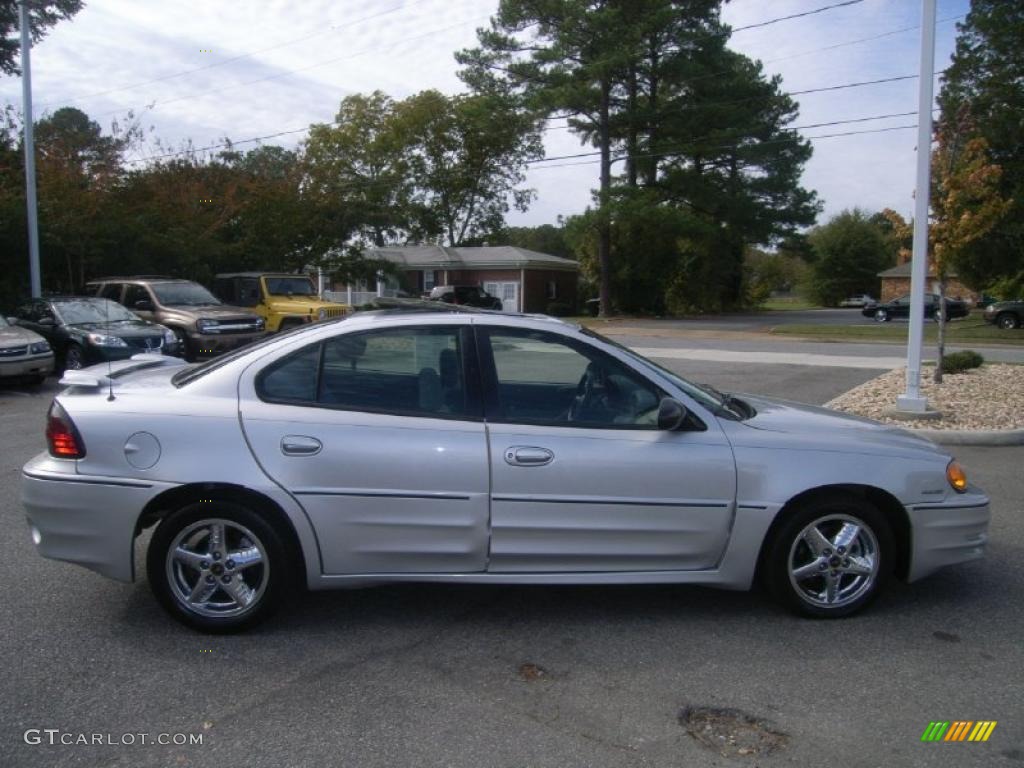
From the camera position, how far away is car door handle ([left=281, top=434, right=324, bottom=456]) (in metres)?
4.14

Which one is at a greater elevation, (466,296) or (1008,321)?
(466,296)

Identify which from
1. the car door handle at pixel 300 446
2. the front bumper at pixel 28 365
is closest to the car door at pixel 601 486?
the car door handle at pixel 300 446

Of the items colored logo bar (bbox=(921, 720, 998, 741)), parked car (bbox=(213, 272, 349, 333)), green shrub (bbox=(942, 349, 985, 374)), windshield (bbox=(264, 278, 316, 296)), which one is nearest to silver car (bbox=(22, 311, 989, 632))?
colored logo bar (bbox=(921, 720, 998, 741))

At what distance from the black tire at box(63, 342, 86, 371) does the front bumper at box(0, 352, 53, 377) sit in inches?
60.5

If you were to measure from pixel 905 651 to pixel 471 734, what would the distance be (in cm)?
218

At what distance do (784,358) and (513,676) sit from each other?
17.8 meters

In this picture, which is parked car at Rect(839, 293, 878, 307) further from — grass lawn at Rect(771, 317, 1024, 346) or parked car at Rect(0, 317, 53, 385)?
parked car at Rect(0, 317, 53, 385)

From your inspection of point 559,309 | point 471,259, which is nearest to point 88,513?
point 471,259

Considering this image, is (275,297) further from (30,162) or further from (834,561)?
(834,561)

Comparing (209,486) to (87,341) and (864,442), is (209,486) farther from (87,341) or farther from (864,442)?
(87,341)

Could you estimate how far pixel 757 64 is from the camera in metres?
42.7

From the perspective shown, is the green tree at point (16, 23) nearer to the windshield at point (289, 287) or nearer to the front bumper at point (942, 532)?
the windshield at point (289, 287)

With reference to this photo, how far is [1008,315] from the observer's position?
1403 inches

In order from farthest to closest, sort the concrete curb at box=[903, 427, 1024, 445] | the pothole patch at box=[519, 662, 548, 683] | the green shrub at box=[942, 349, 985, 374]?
the green shrub at box=[942, 349, 985, 374] → the concrete curb at box=[903, 427, 1024, 445] → the pothole patch at box=[519, 662, 548, 683]
